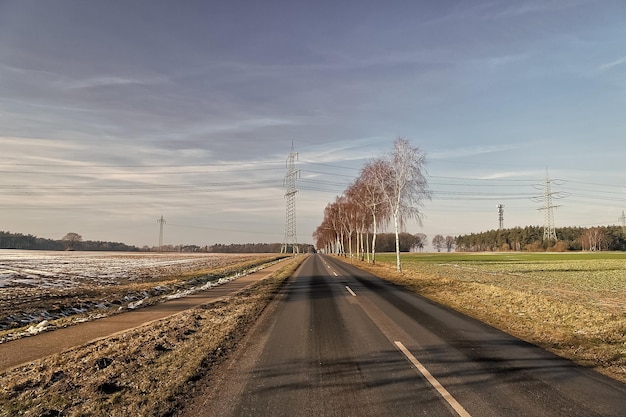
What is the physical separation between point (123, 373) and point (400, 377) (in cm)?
450

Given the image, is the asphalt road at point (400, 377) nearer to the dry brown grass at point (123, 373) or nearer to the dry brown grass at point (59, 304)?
the dry brown grass at point (123, 373)

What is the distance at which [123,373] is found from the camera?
243 inches

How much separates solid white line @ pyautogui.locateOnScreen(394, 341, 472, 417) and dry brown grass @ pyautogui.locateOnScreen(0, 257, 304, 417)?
349 cm

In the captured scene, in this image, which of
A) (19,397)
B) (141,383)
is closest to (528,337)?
(141,383)

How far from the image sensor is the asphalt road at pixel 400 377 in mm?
4641

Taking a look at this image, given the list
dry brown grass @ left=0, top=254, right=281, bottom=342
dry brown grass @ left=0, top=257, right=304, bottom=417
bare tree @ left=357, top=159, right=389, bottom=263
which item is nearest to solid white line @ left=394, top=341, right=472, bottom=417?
dry brown grass @ left=0, top=257, right=304, bottom=417

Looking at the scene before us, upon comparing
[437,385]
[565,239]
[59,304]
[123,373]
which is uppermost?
[565,239]

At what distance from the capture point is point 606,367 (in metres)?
6.39

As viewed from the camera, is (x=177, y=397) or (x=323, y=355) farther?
(x=323, y=355)

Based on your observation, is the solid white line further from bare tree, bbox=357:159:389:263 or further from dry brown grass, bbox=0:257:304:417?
bare tree, bbox=357:159:389:263

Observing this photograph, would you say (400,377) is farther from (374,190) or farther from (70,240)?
(70,240)

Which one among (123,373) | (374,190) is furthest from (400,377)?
(374,190)

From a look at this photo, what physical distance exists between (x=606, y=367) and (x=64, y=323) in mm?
13431

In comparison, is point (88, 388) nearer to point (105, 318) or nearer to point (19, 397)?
point (19, 397)
